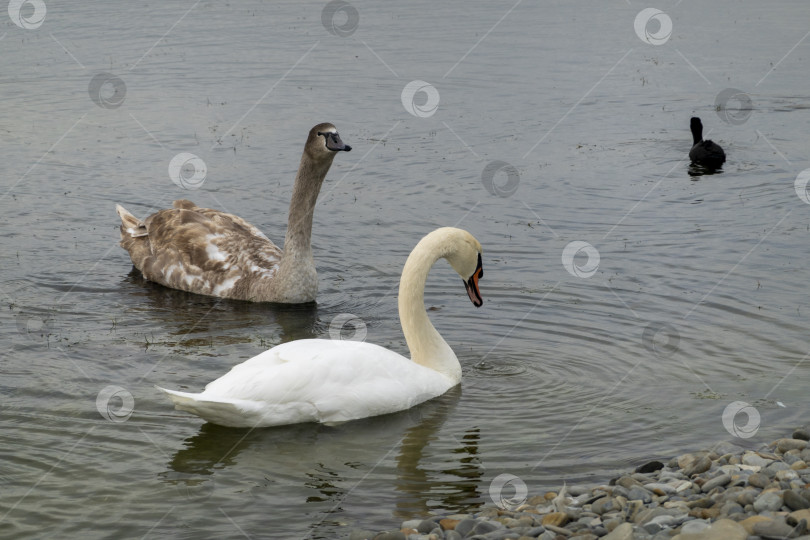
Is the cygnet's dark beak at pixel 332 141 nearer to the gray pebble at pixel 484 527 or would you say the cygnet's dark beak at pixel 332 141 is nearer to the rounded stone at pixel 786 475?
the gray pebble at pixel 484 527

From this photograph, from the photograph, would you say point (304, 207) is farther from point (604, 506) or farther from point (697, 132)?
point (697, 132)

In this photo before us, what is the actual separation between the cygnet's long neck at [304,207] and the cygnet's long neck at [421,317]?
2.92 meters

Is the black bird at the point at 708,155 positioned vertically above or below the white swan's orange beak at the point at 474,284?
above

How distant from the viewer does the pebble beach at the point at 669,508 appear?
5859 millimetres

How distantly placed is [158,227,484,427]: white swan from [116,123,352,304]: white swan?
296cm

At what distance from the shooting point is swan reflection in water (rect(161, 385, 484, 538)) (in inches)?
281

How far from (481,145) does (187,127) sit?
213 inches

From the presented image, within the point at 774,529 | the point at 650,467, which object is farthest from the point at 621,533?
the point at 650,467

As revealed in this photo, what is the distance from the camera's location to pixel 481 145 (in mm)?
18328

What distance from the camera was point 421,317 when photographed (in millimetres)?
9203

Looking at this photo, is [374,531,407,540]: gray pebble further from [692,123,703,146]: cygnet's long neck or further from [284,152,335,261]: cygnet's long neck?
[692,123,703,146]: cygnet's long neck

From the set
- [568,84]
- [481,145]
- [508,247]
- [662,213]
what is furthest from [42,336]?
[568,84]

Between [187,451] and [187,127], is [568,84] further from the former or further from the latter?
[187,451]

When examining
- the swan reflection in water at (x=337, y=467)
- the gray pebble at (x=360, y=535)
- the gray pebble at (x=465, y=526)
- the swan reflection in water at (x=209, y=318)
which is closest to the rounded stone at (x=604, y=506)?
the gray pebble at (x=465, y=526)
